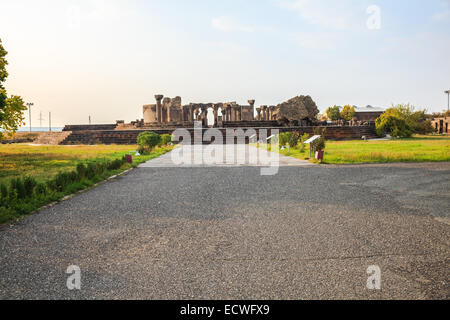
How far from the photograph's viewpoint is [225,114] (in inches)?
2162


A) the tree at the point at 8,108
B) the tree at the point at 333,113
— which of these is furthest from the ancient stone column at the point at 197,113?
the tree at the point at 333,113

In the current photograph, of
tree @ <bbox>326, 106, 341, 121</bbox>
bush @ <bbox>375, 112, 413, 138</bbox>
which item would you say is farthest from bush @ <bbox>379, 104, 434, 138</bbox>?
tree @ <bbox>326, 106, 341, 121</bbox>

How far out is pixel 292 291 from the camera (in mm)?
3191

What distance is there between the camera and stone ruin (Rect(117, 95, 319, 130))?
158 ft

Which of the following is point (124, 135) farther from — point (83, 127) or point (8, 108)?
point (8, 108)

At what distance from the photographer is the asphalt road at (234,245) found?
329cm

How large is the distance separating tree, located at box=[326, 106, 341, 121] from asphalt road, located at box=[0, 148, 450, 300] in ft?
286

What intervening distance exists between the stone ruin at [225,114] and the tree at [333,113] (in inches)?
1394

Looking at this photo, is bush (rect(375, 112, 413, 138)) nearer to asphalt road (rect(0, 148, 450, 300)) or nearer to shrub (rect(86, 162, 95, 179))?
asphalt road (rect(0, 148, 450, 300))

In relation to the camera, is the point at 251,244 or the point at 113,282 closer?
the point at 113,282

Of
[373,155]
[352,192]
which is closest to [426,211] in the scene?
[352,192]

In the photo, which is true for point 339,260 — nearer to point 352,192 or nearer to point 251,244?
point 251,244
